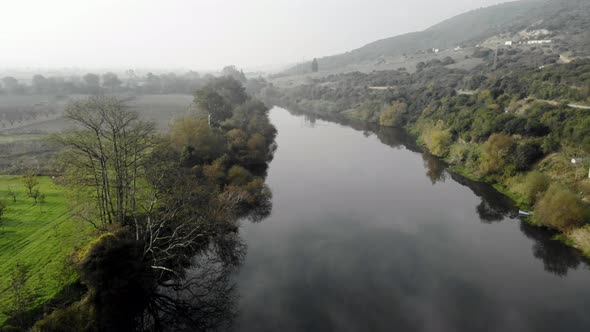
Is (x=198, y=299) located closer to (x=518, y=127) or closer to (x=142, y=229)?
(x=142, y=229)

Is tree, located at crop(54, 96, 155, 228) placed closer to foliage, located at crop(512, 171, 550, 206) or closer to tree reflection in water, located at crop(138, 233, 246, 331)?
tree reflection in water, located at crop(138, 233, 246, 331)

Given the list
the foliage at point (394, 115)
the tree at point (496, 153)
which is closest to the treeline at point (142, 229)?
the tree at point (496, 153)

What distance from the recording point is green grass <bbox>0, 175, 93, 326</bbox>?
16.4m

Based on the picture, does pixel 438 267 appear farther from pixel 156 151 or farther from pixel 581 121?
pixel 581 121

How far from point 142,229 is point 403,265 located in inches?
680

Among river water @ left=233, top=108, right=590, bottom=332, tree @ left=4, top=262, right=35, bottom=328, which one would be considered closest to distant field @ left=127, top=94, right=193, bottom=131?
river water @ left=233, top=108, right=590, bottom=332

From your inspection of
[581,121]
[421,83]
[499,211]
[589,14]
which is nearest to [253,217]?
[499,211]

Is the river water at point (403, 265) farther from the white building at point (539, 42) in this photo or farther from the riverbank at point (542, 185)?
the white building at point (539, 42)

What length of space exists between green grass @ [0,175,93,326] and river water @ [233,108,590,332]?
9.66m

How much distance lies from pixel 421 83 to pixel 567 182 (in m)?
61.0

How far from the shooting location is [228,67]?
18638 cm

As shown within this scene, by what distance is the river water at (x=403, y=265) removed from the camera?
1744 cm

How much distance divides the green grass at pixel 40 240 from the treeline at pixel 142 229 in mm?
1319

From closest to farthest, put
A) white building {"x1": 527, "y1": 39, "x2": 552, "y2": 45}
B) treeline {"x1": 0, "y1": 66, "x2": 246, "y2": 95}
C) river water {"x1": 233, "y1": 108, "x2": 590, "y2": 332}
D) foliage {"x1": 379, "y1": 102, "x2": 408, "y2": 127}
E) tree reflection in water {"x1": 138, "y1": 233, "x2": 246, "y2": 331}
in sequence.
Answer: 1. tree reflection in water {"x1": 138, "y1": 233, "x2": 246, "y2": 331}
2. river water {"x1": 233, "y1": 108, "x2": 590, "y2": 332}
3. treeline {"x1": 0, "y1": 66, "x2": 246, "y2": 95}
4. foliage {"x1": 379, "y1": 102, "x2": 408, "y2": 127}
5. white building {"x1": 527, "y1": 39, "x2": 552, "y2": 45}
